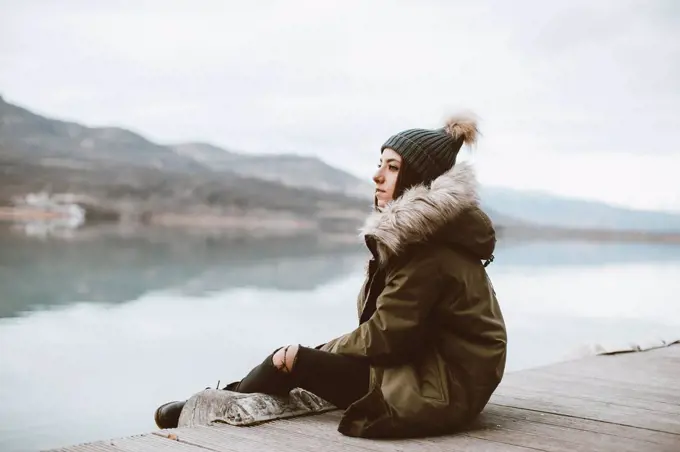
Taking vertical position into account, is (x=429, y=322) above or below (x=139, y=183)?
below

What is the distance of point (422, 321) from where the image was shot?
1833 mm

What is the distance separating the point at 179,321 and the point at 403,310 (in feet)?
15.3

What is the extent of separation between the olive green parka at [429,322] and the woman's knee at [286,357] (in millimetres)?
140

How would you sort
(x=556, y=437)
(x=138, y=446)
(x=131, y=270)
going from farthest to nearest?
(x=131, y=270), (x=556, y=437), (x=138, y=446)

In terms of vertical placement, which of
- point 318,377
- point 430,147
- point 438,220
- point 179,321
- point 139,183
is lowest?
point 179,321

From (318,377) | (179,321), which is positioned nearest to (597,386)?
(318,377)

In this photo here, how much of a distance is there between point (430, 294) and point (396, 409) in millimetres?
252

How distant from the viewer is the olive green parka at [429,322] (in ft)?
5.95

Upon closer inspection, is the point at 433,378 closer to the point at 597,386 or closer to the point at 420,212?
the point at 420,212

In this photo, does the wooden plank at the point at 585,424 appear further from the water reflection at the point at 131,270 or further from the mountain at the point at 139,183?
the mountain at the point at 139,183

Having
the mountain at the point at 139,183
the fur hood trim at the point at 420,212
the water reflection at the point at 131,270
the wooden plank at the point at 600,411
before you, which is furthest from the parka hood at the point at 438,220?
the mountain at the point at 139,183

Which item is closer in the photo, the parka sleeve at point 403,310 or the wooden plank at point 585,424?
the parka sleeve at point 403,310

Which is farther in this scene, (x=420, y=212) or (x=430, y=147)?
(x=430, y=147)

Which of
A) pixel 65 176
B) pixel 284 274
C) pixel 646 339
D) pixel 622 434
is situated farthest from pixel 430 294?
pixel 65 176
